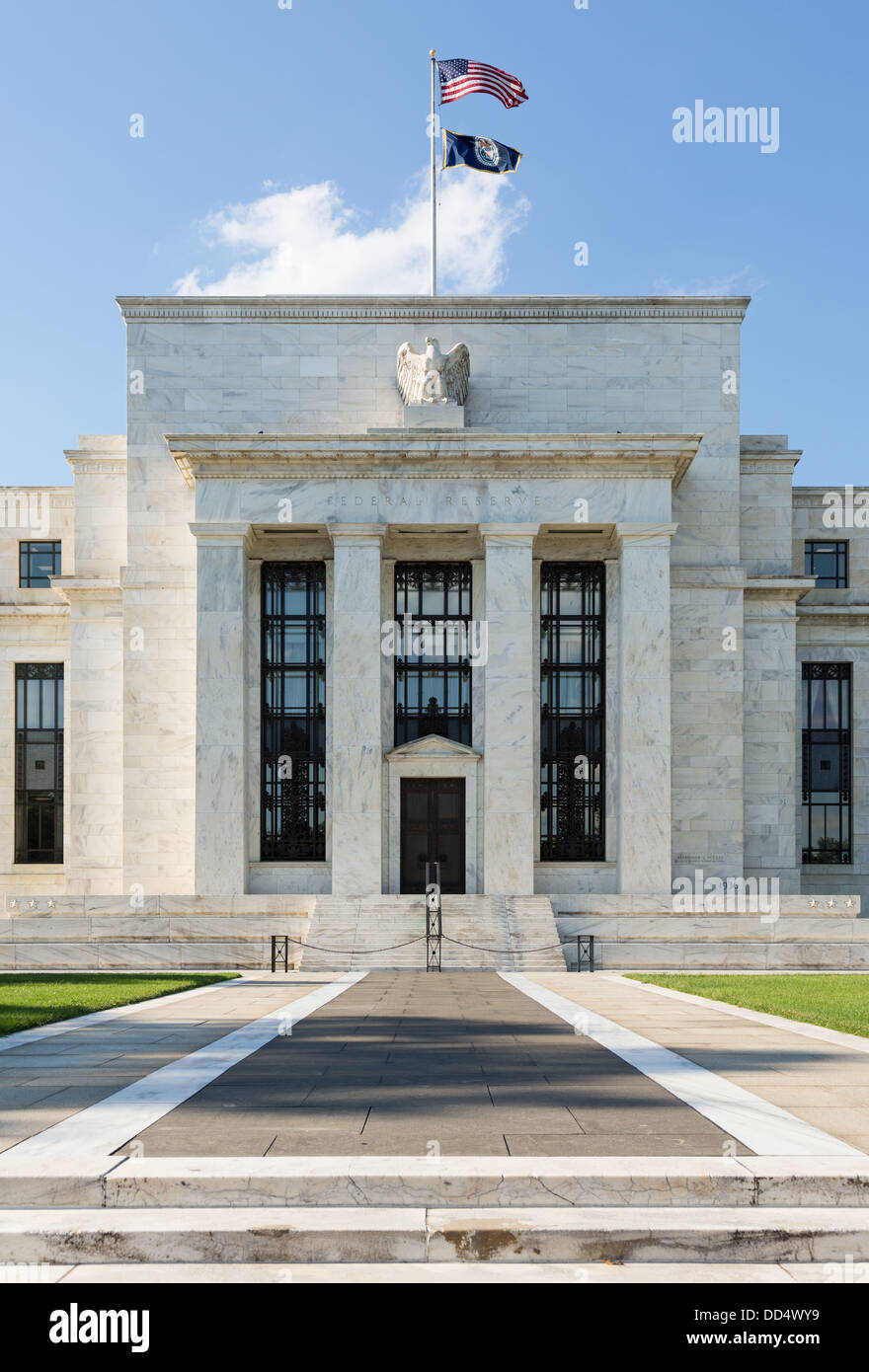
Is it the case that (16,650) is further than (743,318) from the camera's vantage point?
Yes

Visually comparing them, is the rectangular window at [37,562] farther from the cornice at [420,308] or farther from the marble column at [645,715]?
the marble column at [645,715]

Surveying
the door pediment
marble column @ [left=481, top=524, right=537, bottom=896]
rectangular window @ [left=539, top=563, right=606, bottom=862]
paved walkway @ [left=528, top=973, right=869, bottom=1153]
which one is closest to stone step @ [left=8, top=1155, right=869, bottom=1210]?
paved walkway @ [left=528, top=973, right=869, bottom=1153]

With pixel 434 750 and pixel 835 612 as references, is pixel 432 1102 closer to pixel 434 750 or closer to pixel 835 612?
pixel 434 750

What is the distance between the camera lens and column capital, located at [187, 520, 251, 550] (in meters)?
36.4

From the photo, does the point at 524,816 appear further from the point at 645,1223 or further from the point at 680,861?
the point at 645,1223

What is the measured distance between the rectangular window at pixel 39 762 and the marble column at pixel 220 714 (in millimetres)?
10099

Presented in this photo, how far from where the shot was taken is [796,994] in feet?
68.1

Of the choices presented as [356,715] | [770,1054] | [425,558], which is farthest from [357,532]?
[770,1054]

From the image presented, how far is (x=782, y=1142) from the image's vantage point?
8.94 m

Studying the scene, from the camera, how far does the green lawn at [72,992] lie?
56.1 ft

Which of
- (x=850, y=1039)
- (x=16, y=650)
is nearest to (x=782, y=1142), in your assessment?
(x=850, y=1039)

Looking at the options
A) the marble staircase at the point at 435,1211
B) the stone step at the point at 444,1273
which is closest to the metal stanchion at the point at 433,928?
the marble staircase at the point at 435,1211

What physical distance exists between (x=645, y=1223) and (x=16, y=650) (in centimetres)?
4044

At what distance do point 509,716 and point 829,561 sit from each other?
52.4ft
